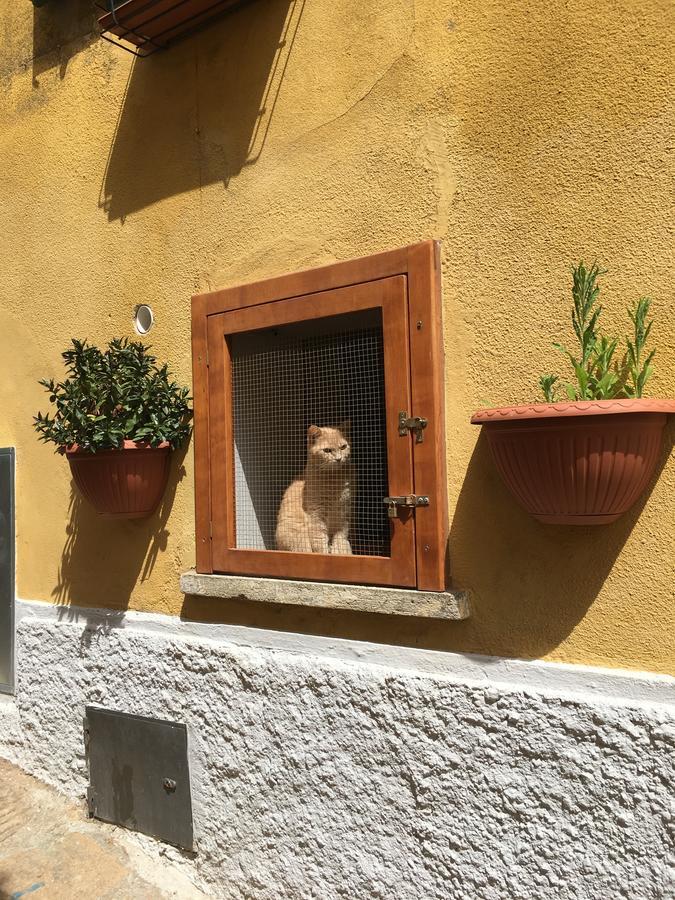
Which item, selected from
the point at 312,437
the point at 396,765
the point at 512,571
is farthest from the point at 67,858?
the point at 512,571

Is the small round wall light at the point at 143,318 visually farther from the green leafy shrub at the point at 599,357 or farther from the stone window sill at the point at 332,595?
the green leafy shrub at the point at 599,357

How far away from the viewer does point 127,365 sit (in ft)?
10.2

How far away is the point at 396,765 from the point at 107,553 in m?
1.85

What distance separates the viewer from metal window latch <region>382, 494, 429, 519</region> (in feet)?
7.88

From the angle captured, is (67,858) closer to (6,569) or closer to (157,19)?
(6,569)

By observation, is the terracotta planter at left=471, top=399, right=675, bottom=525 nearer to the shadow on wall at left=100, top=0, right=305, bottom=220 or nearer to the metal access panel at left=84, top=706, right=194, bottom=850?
the shadow on wall at left=100, top=0, right=305, bottom=220

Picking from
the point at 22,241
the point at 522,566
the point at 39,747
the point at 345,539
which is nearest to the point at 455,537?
the point at 522,566

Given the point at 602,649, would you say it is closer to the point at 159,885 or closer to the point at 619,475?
A: the point at 619,475

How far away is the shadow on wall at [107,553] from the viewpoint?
129 inches

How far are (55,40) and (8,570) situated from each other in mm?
3047

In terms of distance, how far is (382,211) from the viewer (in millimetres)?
2607

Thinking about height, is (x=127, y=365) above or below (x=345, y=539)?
above

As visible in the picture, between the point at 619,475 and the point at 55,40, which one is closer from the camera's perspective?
the point at 619,475

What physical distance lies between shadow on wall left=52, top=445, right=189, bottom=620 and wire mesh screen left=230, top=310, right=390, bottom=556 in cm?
43
